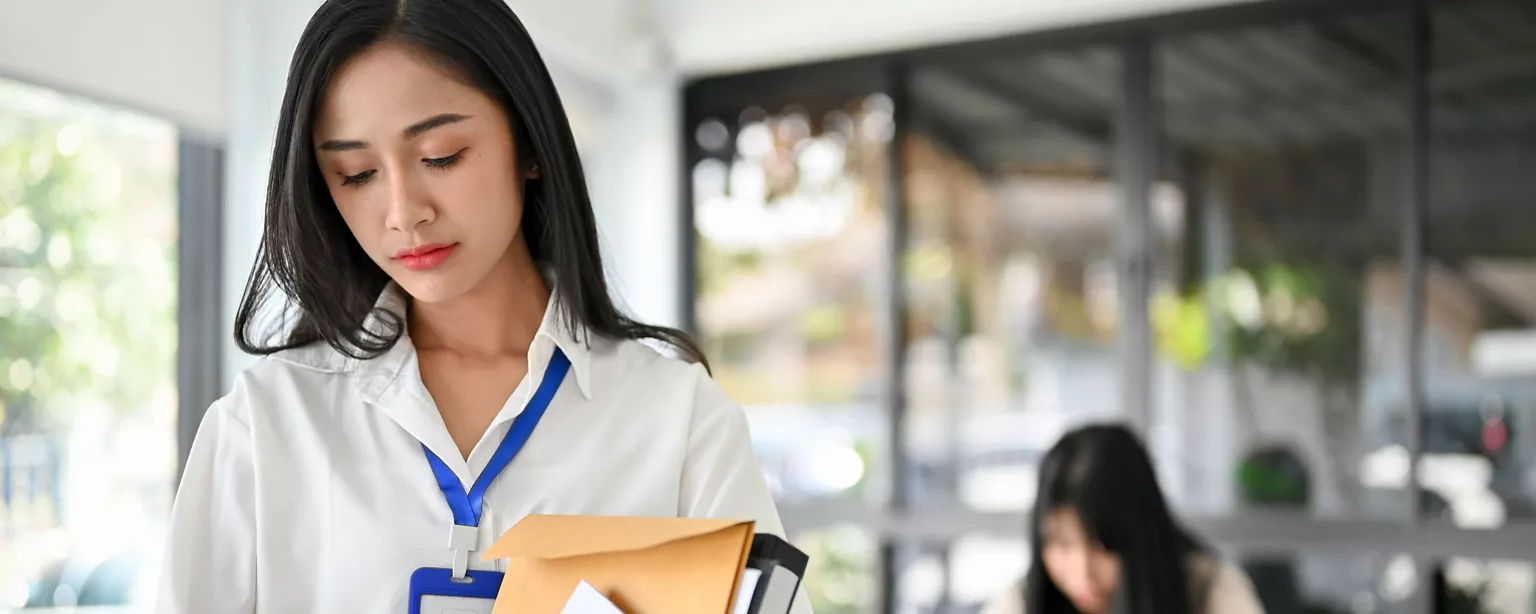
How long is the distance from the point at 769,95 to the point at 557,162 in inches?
123

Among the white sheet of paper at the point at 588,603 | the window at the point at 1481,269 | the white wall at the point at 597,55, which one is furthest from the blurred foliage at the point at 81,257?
the window at the point at 1481,269

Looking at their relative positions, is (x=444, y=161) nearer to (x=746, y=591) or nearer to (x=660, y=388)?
(x=660, y=388)

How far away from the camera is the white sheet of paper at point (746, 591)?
0.83 m

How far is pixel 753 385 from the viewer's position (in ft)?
13.7

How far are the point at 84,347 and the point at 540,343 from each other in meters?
1.71

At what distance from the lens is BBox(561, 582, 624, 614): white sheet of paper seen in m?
→ 0.86

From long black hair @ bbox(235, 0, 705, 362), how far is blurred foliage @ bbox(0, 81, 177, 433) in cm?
129

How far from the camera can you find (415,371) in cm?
107

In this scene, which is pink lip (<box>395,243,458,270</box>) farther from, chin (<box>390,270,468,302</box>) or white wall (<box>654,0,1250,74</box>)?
white wall (<box>654,0,1250,74</box>)

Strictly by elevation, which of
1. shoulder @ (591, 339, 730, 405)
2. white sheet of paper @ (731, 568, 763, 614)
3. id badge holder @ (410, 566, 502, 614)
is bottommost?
id badge holder @ (410, 566, 502, 614)

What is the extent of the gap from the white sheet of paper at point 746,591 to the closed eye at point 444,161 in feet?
1.31

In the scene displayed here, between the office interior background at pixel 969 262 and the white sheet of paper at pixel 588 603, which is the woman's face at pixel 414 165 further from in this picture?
the office interior background at pixel 969 262

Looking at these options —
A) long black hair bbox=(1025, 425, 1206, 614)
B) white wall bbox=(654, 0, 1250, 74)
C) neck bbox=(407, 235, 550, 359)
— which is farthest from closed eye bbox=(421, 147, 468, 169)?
white wall bbox=(654, 0, 1250, 74)

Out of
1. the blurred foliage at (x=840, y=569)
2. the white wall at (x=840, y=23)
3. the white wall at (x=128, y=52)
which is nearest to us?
the white wall at (x=128, y=52)
